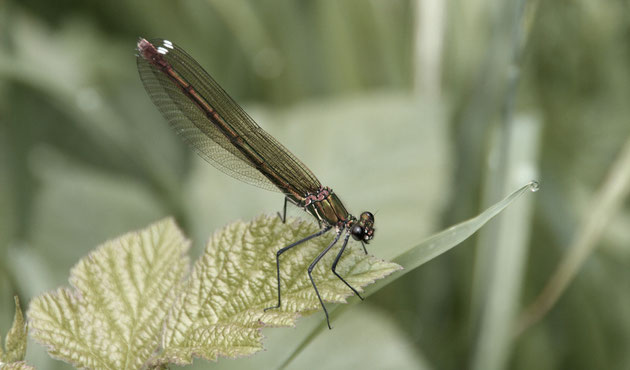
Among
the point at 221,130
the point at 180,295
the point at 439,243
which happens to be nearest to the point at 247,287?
the point at 180,295

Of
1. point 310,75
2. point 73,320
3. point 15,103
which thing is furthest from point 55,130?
point 73,320

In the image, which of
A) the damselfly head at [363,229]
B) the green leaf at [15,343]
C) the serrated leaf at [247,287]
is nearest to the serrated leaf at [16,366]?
the green leaf at [15,343]

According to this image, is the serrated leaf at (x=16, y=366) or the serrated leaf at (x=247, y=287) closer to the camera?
the serrated leaf at (x=16, y=366)

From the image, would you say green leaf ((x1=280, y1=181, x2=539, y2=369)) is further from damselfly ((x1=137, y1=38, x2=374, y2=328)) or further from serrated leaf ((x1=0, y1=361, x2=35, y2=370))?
serrated leaf ((x1=0, y1=361, x2=35, y2=370))

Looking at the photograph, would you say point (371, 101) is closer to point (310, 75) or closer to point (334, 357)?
point (310, 75)

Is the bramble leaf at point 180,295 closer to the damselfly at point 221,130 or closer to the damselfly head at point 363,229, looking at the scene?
the damselfly head at point 363,229

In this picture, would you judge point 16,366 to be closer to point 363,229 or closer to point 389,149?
point 363,229
